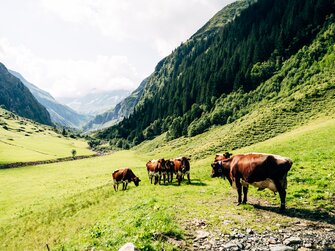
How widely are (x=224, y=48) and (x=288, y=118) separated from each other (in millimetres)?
118585

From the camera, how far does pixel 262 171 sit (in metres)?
15.6

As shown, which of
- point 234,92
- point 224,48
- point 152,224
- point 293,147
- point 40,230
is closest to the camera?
point 152,224

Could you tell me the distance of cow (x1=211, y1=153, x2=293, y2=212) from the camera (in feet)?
49.8

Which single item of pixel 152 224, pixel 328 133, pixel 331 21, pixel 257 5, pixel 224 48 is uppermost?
pixel 257 5

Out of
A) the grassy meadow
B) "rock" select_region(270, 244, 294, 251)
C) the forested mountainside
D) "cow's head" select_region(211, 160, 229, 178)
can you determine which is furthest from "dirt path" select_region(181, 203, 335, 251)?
the forested mountainside

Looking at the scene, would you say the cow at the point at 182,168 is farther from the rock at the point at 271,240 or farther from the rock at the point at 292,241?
the rock at the point at 292,241

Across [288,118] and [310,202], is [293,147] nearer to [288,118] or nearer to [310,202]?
[310,202]

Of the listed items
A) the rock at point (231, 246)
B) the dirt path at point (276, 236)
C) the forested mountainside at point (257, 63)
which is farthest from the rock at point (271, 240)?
the forested mountainside at point (257, 63)

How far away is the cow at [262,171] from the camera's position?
15.2 metres

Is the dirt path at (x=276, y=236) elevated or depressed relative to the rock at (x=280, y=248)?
elevated

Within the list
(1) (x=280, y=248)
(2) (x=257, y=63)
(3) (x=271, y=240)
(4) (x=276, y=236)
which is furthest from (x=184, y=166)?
(2) (x=257, y=63)

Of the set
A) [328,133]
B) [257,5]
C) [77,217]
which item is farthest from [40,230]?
[257,5]

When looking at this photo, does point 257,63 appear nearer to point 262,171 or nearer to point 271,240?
point 262,171

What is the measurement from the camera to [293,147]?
127 ft
